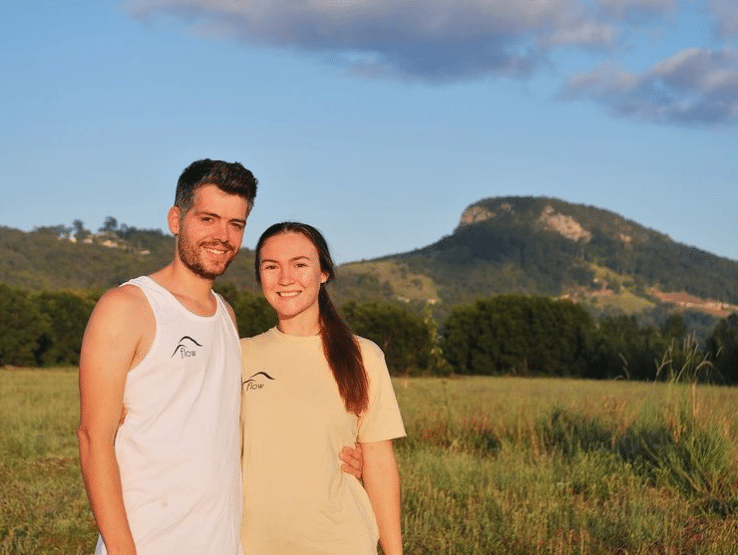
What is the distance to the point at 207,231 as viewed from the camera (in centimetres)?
320

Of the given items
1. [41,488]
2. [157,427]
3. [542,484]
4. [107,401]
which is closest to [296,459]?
[157,427]

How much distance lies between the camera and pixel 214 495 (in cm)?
295

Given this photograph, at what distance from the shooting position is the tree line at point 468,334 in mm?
52969

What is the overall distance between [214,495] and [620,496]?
6.52m

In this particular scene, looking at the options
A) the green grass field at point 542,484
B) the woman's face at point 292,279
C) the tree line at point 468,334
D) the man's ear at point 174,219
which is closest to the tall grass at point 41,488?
the green grass field at point 542,484

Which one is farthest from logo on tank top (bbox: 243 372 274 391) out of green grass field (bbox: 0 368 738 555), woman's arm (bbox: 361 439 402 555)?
green grass field (bbox: 0 368 738 555)

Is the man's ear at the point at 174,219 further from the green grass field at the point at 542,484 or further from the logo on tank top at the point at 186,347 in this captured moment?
the green grass field at the point at 542,484

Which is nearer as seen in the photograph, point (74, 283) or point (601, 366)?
point (601, 366)

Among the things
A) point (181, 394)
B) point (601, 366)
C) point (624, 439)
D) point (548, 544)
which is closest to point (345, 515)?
point (181, 394)

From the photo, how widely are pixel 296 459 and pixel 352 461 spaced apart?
237mm

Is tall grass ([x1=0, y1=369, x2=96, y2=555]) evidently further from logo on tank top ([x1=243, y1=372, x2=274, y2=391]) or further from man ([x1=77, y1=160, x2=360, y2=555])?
man ([x1=77, y1=160, x2=360, y2=555])

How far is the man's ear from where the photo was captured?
3287 millimetres

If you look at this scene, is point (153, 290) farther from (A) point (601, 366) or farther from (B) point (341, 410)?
(A) point (601, 366)

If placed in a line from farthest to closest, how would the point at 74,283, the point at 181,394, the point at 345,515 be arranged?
the point at 74,283 → the point at 345,515 → the point at 181,394
